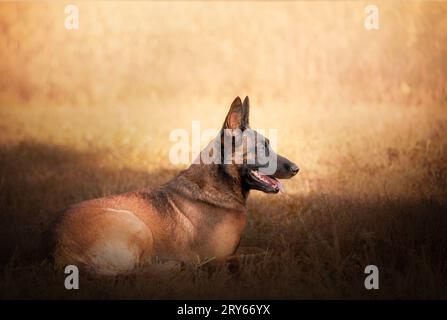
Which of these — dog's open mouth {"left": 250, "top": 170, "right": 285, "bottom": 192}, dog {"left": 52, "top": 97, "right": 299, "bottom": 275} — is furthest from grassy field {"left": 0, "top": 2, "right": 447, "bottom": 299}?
dog's open mouth {"left": 250, "top": 170, "right": 285, "bottom": 192}

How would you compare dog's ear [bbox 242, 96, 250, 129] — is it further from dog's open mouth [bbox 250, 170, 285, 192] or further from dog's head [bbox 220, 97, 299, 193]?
dog's open mouth [bbox 250, 170, 285, 192]

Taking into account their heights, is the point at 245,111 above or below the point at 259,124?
below

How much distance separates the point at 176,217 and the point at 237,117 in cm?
108

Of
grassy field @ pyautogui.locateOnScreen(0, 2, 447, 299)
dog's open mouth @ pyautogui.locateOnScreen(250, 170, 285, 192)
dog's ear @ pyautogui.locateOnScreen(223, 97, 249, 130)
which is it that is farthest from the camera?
dog's open mouth @ pyautogui.locateOnScreen(250, 170, 285, 192)

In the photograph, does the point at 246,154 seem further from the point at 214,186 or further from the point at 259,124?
the point at 259,124

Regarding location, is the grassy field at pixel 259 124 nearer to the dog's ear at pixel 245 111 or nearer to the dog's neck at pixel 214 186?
the dog's neck at pixel 214 186

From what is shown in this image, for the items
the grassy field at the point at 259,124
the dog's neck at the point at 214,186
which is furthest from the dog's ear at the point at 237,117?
the grassy field at the point at 259,124

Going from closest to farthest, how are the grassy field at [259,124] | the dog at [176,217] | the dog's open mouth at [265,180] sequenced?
the dog at [176,217] → the grassy field at [259,124] → the dog's open mouth at [265,180]

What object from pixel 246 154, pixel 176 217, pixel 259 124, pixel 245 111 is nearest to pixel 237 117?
pixel 245 111

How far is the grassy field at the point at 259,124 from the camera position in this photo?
541 centimetres

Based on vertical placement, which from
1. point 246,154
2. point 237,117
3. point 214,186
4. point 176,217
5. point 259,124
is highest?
point 259,124

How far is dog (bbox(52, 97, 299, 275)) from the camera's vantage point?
5.09 meters

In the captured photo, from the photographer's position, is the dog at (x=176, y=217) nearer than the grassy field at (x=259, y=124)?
Yes

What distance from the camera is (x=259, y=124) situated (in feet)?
43.8
